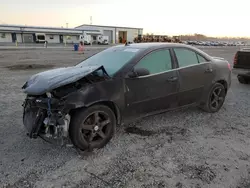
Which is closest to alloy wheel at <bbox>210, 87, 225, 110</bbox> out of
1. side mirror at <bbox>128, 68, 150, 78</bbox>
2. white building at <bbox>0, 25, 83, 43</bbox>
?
side mirror at <bbox>128, 68, 150, 78</bbox>

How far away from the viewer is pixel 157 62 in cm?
418

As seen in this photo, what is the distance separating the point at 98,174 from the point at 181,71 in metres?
2.55

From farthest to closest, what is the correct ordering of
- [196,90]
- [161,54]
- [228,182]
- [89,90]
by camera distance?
[196,90], [161,54], [89,90], [228,182]

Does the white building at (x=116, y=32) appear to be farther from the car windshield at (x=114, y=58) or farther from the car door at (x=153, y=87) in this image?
the car door at (x=153, y=87)

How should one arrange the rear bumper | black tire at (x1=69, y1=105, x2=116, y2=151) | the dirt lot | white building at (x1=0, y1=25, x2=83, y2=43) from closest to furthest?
the dirt lot, black tire at (x1=69, y1=105, x2=116, y2=151), the rear bumper, white building at (x1=0, y1=25, x2=83, y2=43)

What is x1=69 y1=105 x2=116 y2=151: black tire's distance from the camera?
10.8 ft

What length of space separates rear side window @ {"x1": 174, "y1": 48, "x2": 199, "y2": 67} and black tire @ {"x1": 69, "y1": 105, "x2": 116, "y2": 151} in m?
1.85

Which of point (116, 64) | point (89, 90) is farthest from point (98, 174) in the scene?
point (116, 64)

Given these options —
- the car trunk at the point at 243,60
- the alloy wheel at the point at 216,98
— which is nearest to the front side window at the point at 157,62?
the alloy wheel at the point at 216,98

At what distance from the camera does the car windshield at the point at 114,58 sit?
3.93 meters

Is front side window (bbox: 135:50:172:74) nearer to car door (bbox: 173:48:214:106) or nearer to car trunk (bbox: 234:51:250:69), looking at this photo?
car door (bbox: 173:48:214:106)

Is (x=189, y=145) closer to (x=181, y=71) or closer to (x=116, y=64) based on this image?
(x=181, y=71)

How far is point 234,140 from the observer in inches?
157

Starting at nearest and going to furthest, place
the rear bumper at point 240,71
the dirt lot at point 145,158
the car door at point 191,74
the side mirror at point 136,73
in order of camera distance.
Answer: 1. the dirt lot at point 145,158
2. the side mirror at point 136,73
3. the car door at point 191,74
4. the rear bumper at point 240,71
